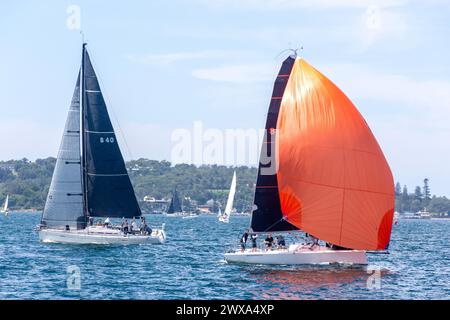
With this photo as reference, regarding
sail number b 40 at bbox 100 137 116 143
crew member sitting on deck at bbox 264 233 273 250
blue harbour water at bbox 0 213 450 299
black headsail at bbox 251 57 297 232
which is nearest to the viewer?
blue harbour water at bbox 0 213 450 299

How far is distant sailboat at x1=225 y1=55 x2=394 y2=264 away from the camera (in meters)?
43.4

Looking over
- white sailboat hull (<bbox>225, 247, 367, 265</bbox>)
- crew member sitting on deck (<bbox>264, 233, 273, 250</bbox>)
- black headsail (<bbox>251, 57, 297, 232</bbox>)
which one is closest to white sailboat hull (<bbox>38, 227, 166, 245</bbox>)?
black headsail (<bbox>251, 57, 297, 232</bbox>)

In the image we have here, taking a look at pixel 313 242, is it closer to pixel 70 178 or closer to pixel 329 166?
pixel 329 166

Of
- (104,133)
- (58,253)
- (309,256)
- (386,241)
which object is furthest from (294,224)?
(104,133)

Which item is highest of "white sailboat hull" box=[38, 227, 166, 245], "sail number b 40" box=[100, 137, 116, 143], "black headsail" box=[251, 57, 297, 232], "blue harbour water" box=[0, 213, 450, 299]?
"sail number b 40" box=[100, 137, 116, 143]

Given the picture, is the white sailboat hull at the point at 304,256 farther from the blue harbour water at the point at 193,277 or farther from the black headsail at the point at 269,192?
the black headsail at the point at 269,192

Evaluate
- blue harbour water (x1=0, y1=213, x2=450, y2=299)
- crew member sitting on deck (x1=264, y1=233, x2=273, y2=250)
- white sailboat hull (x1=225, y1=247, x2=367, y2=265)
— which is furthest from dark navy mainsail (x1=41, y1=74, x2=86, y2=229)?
white sailboat hull (x1=225, y1=247, x2=367, y2=265)

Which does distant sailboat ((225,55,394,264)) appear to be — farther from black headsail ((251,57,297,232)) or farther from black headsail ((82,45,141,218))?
black headsail ((82,45,141,218))

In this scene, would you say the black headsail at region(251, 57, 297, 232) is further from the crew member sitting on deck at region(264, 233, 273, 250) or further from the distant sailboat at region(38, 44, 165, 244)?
the distant sailboat at region(38, 44, 165, 244)

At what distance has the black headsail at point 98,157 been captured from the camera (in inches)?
2350

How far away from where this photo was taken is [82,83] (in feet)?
197

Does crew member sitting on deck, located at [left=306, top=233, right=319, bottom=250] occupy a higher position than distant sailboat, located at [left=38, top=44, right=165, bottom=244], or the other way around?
distant sailboat, located at [left=38, top=44, right=165, bottom=244]

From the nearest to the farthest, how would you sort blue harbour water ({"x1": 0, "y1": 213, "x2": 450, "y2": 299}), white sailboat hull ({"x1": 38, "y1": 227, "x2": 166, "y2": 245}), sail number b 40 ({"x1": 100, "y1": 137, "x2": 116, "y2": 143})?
blue harbour water ({"x1": 0, "y1": 213, "x2": 450, "y2": 299}) < white sailboat hull ({"x1": 38, "y1": 227, "x2": 166, "y2": 245}) < sail number b 40 ({"x1": 100, "y1": 137, "x2": 116, "y2": 143})

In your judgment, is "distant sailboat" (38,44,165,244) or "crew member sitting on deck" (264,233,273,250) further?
"distant sailboat" (38,44,165,244)
